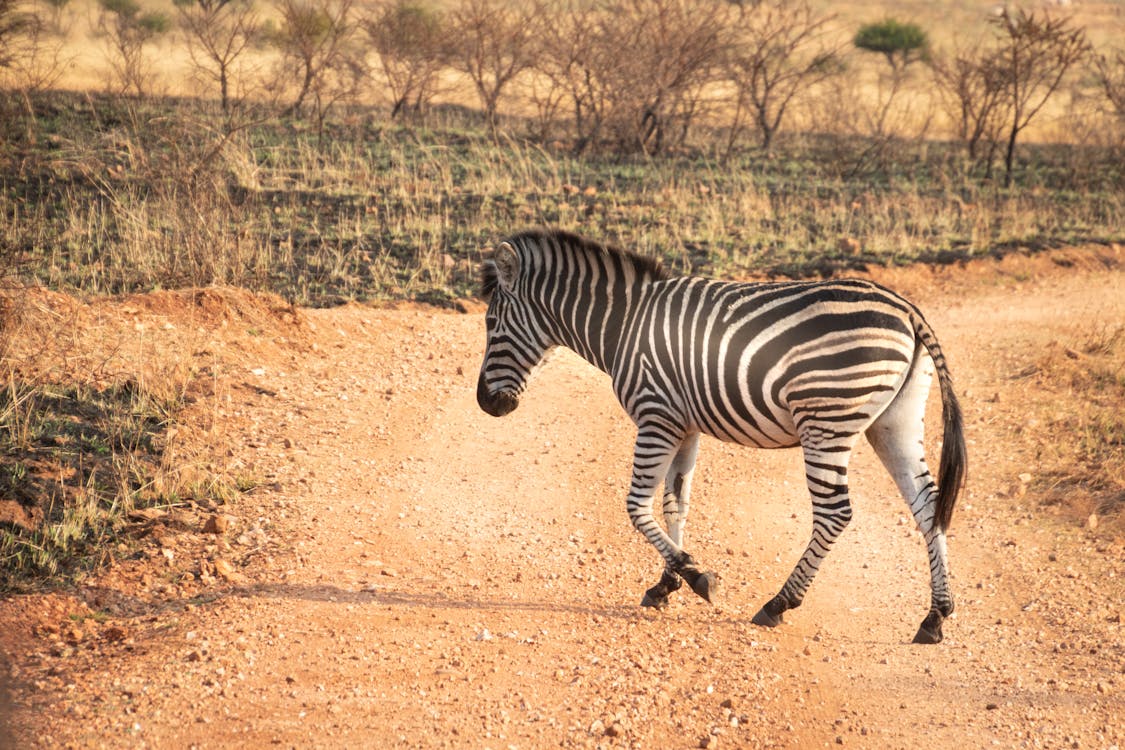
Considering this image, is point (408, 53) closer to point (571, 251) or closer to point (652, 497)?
point (571, 251)

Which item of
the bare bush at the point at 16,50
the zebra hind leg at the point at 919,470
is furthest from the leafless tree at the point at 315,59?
the zebra hind leg at the point at 919,470

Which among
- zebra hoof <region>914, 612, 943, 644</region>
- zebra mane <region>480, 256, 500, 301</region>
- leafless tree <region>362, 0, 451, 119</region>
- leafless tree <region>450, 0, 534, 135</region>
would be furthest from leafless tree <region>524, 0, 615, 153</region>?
zebra hoof <region>914, 612, 943, 644</region>

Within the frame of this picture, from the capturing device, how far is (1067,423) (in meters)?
7.82

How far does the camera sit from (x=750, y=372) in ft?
15.9

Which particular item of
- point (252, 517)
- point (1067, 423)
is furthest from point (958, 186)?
point (252, 517)

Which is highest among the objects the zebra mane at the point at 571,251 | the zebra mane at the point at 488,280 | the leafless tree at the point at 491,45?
the leafless tree at the point at 491,45

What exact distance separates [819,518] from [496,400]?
1787 millimetres

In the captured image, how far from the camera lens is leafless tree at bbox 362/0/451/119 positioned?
18516mm

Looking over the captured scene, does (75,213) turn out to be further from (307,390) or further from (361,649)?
(361,649)

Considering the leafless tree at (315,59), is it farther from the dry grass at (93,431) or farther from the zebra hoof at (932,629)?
the zebra hoof at (932,629)

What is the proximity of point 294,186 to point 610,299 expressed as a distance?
915 centimetres

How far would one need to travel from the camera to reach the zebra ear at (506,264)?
5.50m

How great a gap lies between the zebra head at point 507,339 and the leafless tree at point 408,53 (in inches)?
535

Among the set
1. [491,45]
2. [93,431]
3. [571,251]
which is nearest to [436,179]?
[491,45]
